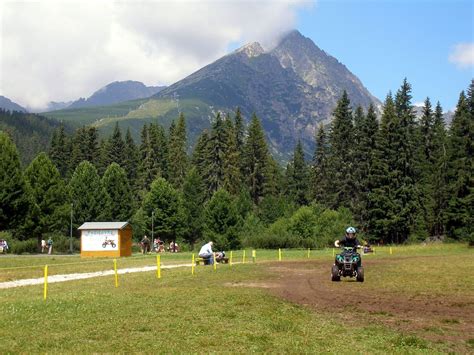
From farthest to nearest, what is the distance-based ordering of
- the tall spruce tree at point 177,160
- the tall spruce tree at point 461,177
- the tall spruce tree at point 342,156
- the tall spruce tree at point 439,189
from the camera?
the tall spruce tree at point 177,160 → the tall spruce tree at point 342,156 → the tall spruce tree at point 439,189 → the tall spruce tree at point 461,177

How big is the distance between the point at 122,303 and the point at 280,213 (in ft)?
284

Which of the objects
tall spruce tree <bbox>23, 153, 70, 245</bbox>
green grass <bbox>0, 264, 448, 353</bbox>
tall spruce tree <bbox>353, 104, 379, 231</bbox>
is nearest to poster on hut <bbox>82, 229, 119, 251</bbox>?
tall spruce tree <bbox>23, 153, 70, 245</bbox>

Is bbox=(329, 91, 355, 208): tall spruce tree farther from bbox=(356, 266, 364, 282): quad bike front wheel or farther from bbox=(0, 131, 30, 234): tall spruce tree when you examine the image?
bbox=(356, 266, 364, 282): quad bike front wheel

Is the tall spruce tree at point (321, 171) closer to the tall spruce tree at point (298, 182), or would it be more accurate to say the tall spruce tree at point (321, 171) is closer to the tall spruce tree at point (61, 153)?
the tall spruce tree at point (298, 182)

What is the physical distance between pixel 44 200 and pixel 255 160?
1821 inches

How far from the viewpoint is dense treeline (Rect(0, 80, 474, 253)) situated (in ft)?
244

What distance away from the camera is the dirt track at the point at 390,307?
13.1m

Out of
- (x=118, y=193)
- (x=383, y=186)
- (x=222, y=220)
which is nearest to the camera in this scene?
(x=222, y=220)

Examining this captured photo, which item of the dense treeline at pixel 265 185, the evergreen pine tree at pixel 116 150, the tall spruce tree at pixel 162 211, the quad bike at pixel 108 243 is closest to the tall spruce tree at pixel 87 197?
the dense treeline at pixel 265 185

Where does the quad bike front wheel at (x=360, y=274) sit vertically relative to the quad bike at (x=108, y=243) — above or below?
below

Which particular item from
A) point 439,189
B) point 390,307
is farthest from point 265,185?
point 390,307

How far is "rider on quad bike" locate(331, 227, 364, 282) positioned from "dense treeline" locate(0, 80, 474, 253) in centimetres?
4839

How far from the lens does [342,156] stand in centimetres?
9531

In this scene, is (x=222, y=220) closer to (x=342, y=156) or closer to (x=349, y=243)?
(x=342, y=156)
